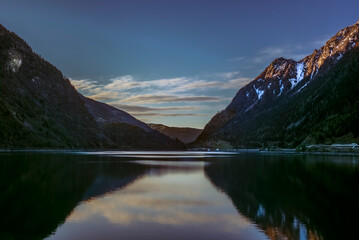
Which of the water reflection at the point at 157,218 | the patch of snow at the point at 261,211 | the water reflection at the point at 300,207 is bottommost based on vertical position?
the water reflection at the point at 157,218

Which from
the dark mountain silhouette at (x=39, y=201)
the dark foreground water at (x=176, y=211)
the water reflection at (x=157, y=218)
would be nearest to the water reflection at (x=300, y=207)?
the dark foreground water at (x=176, y=211)

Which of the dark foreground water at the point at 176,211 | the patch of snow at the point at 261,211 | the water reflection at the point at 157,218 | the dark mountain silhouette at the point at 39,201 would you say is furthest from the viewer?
the patch of snow at the point at 261,211

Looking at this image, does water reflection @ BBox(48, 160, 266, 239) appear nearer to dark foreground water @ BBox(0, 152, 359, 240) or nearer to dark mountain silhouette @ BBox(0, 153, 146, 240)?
dark foreground water @ BBox(0, 152, 359, 240)

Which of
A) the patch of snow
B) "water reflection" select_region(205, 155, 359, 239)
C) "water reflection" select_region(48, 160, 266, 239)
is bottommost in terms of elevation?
"water reflection" select_region(48, 160, 266, 239)

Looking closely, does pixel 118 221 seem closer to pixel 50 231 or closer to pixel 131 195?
pixel 50 231

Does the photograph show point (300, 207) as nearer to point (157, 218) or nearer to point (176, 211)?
point (176, 211)

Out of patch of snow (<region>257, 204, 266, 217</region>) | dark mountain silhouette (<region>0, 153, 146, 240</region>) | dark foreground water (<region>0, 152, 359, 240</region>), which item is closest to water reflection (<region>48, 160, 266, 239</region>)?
dark foreground water (<region>0, 152, 359, 240</region>)

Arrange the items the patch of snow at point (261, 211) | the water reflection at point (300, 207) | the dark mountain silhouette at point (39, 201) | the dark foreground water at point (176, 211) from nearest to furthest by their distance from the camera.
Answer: the dark foreground water at point (176, 211) < the water reflection at point (300, 207) < the dark mountain silhouette at point (39, 201) < the patch of snow at point (261, 211)

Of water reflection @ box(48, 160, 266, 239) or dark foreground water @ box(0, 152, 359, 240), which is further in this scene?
dark foreground water @ box(0, 152, 359, 240)

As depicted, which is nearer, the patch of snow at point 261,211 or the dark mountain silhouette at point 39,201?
the dark mountain silhouette at point 39,201

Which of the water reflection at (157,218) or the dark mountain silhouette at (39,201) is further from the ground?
the dark mountain silhouette at (39,201)

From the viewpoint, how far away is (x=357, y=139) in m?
199

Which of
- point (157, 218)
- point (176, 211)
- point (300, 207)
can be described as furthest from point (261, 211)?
point (157, 218)

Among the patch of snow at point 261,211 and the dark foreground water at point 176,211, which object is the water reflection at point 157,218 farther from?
the patch of snow at point 261,211
